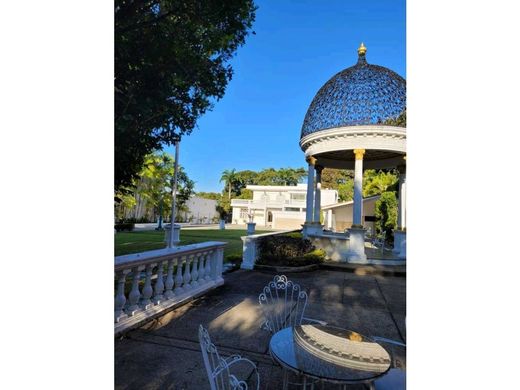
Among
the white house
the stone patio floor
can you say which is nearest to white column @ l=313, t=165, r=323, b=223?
Result: the stone patio floor

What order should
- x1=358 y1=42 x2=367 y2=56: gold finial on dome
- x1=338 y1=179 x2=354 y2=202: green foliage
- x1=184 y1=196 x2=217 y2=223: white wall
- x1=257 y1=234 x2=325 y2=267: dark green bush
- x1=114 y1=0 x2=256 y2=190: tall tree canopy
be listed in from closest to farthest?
x1=114 y1=0 x2=256 y2=190: tall tree canopy → x1=257 y1=234 x2=325 y2=267: dark green bush → x1=358 y1=42 x2=367 y2=56: gold finial on dome → x1=338 y1=179 x2=354 y2=202: green foliage → x1=184 y1=196 x2=217 y2=223: white wall

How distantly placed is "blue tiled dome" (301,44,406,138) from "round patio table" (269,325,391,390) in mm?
8789

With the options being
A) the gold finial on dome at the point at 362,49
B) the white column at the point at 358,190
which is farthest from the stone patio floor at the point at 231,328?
the gold finial on dome at the point at 362,49

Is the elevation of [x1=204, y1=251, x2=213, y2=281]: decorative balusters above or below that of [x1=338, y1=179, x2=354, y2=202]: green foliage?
below

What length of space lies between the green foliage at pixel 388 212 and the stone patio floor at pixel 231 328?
9.07 m

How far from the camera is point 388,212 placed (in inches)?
609

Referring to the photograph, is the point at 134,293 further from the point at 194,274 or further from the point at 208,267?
the point at 208,267

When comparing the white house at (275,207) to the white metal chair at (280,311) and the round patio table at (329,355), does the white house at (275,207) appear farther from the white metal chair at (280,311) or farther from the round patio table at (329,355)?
the round patio table at (329,355)

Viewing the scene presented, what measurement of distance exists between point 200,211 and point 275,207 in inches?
493

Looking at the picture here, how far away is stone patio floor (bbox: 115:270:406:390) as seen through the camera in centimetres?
274

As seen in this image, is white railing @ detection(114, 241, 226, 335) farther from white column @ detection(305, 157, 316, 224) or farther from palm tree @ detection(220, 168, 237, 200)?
palm tree @ detection(220, 168, 237, 200)

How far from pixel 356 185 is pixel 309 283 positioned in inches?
188

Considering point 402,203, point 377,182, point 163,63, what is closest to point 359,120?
point 402,203
